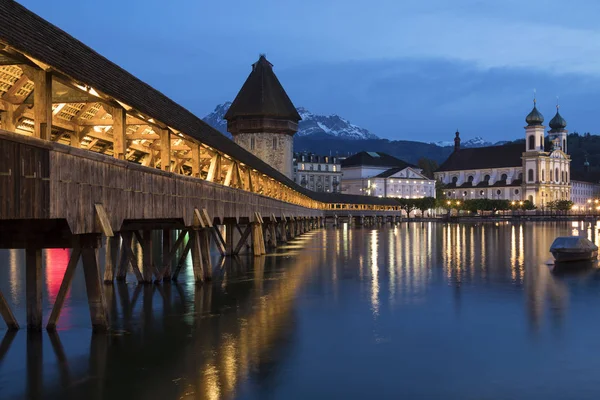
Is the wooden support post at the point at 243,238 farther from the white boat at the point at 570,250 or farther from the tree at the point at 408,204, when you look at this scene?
the tree at the point at 408,204

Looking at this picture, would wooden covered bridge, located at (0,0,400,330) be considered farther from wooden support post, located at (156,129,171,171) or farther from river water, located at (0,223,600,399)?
river water, located at (0,223,600,399)

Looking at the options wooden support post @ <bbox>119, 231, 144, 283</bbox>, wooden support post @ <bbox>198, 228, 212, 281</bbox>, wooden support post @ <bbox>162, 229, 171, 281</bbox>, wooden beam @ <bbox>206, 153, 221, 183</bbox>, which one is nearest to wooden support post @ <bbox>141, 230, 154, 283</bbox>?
wooden support post @ <bbox>119, 231, 144, 283</bbox>

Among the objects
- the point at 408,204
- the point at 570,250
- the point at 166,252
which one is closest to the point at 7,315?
the point at 166,252

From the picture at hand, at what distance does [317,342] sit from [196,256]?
10.6m

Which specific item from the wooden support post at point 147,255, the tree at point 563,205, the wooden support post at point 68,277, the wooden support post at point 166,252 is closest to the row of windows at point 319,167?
the tree at point 563,205

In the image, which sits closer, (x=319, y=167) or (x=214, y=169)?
(x=214, y=169)

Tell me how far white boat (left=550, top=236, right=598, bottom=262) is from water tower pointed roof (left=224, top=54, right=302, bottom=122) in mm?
55383

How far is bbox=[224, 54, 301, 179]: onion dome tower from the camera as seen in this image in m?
89.3

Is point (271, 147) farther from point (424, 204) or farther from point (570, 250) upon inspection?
point (424, 204)

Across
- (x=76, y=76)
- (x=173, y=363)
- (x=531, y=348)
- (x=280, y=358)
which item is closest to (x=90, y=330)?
(x=173, y=363)

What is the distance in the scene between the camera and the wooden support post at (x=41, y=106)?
46.0 ft

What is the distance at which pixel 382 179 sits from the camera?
17525 cm

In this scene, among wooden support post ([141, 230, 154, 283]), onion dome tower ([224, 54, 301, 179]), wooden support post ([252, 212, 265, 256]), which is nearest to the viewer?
wooden support post ([141, 230, 154, 283])

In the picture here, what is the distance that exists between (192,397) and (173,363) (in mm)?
2562
